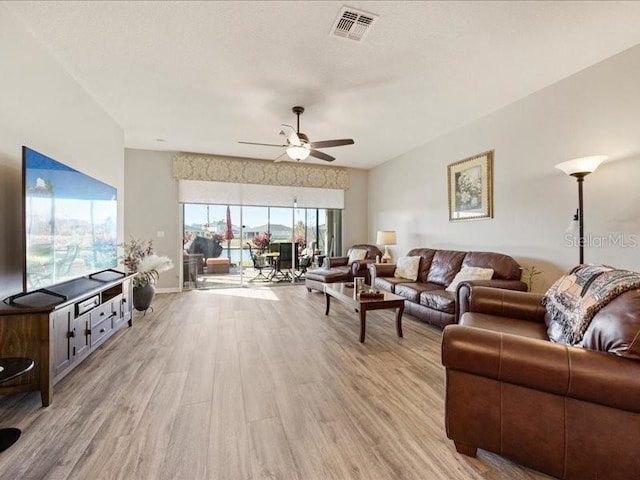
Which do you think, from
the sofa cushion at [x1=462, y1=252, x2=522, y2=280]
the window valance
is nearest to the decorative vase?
the window valance

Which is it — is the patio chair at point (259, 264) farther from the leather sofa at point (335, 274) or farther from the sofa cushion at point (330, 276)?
the sofa cushion at point (330, 276)

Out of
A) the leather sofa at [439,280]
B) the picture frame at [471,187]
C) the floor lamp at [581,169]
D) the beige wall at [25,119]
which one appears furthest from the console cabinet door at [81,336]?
the picture frame at [471,187]

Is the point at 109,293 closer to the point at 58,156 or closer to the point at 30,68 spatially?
the point at 58,156

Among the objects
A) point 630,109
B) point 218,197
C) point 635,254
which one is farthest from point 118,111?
point 635,254

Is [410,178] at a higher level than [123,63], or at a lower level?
lower

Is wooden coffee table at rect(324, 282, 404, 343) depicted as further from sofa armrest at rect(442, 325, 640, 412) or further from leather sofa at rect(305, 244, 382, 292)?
leather sofa at rect(305, 244, 382, 292)

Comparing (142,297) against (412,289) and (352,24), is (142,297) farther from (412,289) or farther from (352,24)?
(352,24)

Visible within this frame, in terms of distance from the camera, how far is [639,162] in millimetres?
2531

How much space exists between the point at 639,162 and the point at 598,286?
6.01ft

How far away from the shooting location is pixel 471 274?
358cm

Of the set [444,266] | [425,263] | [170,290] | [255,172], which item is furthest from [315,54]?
[170,290]

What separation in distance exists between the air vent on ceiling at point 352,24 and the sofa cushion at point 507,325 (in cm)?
244

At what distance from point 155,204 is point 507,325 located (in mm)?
6035

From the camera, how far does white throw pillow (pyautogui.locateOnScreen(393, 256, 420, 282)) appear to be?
458 cm
